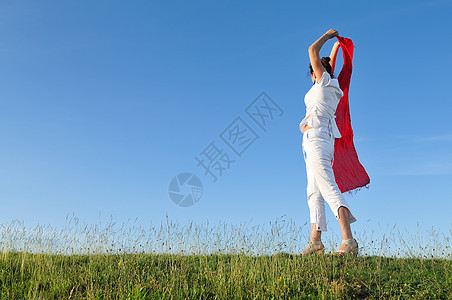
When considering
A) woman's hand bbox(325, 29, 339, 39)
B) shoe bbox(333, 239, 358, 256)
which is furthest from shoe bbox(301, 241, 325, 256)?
woman's hand bbox(325, 29, 339, 39)

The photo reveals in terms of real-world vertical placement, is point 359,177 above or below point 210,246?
above

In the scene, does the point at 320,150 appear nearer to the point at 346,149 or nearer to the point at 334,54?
the point at 346,149

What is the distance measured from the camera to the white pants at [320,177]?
6.18 meters

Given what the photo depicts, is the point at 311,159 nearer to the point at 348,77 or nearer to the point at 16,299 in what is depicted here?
the point at 348,77

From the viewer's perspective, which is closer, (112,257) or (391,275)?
(391,275)

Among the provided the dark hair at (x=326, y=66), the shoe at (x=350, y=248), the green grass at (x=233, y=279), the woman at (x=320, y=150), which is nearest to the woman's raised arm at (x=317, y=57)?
the woman at (x=320, y=150)

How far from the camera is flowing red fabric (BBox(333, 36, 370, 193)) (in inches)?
286

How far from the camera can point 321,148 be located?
20.7 feet

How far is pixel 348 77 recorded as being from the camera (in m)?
7.49

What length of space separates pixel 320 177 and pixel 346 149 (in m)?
1.48

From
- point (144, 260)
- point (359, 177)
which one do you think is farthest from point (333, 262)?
point (144, 260)

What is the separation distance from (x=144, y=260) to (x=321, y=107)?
3.96 metres

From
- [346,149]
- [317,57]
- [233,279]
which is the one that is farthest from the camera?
[346,149]

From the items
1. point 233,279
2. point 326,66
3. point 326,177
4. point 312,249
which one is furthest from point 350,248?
point 326,66
